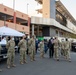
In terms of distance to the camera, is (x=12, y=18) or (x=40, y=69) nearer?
(x=40, y=69)

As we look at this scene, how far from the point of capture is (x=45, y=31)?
64.8 meters

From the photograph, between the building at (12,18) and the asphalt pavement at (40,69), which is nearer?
the asphalt pavement at (40,69)

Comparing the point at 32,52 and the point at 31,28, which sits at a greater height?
the point at 31,28

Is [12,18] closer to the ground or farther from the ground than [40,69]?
farther from the ground

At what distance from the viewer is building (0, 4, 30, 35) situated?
42.4 metres

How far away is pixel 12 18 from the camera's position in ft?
→ 160

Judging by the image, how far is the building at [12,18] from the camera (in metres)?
42.4

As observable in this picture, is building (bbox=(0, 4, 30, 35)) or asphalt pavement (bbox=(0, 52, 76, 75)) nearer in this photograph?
asphalt pavement (bbox=(0, 52, 76, 75))

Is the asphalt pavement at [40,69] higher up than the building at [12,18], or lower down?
lower down

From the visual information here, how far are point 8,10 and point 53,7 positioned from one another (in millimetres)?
25691

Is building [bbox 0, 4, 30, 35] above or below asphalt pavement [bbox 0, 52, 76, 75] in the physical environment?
above

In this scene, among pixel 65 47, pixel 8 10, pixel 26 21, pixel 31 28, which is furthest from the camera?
pixel 31 28

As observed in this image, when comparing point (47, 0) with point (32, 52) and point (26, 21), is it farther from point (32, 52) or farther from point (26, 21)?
point (32, 52)

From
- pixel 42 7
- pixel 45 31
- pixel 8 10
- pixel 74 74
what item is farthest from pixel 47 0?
pixel 74 74
